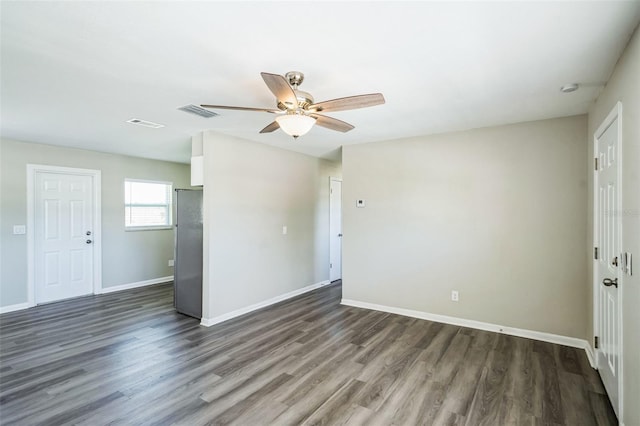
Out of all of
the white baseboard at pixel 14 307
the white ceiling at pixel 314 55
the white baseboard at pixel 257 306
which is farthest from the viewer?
the white baseboard at pixel 14 307

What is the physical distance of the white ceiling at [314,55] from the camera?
5.34 feet

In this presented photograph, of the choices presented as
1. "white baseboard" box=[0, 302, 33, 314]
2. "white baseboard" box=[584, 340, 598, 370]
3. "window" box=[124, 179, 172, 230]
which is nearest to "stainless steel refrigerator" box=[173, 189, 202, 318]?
"window" box=[124, 179, 172, 230]

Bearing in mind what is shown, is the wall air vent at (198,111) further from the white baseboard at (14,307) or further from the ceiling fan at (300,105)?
the white baseboard at (14,307)

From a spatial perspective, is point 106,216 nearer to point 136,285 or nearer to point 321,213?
point 136,285

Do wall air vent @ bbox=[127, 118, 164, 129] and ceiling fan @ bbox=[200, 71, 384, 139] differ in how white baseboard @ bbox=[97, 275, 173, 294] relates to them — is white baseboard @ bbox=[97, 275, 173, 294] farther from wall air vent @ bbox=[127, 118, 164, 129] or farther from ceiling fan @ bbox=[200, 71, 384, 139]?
ceiling fan @ bbox=[200, 71, 384, 139]

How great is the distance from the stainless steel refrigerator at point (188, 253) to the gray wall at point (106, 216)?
1.90m

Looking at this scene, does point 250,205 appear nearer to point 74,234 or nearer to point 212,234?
point 212,234

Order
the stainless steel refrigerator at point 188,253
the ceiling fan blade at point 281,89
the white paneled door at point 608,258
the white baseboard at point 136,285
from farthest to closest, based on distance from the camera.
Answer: the white baseboard at point 136,285 → the stainless steel refrigerator at point 188,253 → the white paneled door at point 608,258 → the ceiling fan blade at point 281,89

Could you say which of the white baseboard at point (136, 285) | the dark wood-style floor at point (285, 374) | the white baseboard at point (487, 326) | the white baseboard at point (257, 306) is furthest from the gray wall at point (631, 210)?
the white baseboard at point (136, 285)

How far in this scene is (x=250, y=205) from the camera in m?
4.57

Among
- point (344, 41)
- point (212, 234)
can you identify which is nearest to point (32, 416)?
point (212, 234)

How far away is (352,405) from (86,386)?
214 cm

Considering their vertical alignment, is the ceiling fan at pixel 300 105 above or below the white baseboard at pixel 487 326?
above

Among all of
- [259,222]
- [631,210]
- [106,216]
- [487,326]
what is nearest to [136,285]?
[106,216]
